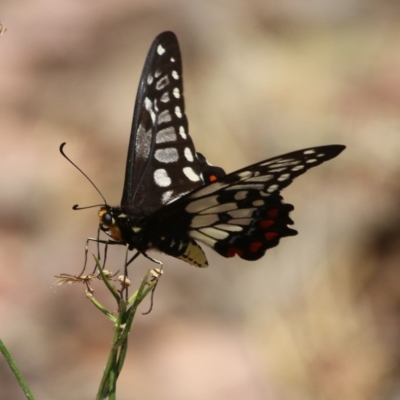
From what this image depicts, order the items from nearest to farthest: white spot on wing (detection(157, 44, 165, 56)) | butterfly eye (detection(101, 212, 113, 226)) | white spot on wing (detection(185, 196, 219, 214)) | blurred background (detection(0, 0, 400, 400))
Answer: butterfly eye (detection(101, 212, 113, 226)) < white spot on wing (detection(185, 196, 219, 214)) < white spot on wing (detection(157, 44, 165, 56)) < blurred background (detection(0, 0, 400, 400))

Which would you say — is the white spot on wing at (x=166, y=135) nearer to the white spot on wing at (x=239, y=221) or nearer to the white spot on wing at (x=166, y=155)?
the white spot on wing at (x=166, y=155)

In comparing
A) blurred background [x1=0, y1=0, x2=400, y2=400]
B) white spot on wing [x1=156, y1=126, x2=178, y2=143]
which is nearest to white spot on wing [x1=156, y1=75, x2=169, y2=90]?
white spot on wing [x1=156, y1=126, x2=178, y2=143]

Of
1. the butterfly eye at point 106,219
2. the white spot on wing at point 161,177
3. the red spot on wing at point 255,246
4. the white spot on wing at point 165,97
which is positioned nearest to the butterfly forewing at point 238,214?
the red spot on wing at point 255,246

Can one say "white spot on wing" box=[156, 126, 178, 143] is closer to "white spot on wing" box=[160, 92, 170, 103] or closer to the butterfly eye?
"white spot on wing" box=[160, 92, 170, 103]

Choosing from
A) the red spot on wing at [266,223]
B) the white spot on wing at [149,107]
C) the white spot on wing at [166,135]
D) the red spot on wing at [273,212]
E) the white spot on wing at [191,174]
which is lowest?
the red spot on wing at [266,223]

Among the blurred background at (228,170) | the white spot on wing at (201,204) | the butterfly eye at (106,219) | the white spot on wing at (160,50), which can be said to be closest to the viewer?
the butterfly eye at (106,219)

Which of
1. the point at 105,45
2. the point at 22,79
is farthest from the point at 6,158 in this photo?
the point at 105,45

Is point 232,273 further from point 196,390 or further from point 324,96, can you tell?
point 324,96

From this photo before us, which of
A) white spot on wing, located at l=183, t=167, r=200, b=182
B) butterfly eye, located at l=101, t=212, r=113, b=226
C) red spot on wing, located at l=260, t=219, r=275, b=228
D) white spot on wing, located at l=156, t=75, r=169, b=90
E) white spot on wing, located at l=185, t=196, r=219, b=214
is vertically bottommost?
red spot on wing, located at l=260, t=219, r=275, b=228

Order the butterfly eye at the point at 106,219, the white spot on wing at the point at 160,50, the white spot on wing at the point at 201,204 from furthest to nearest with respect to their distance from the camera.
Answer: the white spot on wing at the point at 160,50 < the white spot on wing at the point at 201,204 < the butterfly eye at the point at 106,219

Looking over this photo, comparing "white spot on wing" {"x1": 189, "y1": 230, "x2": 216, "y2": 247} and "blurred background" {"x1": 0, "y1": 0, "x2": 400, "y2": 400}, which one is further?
"blurred background" {"x1": 0, "y1": 0, "x2": 400, "y2": 400}
